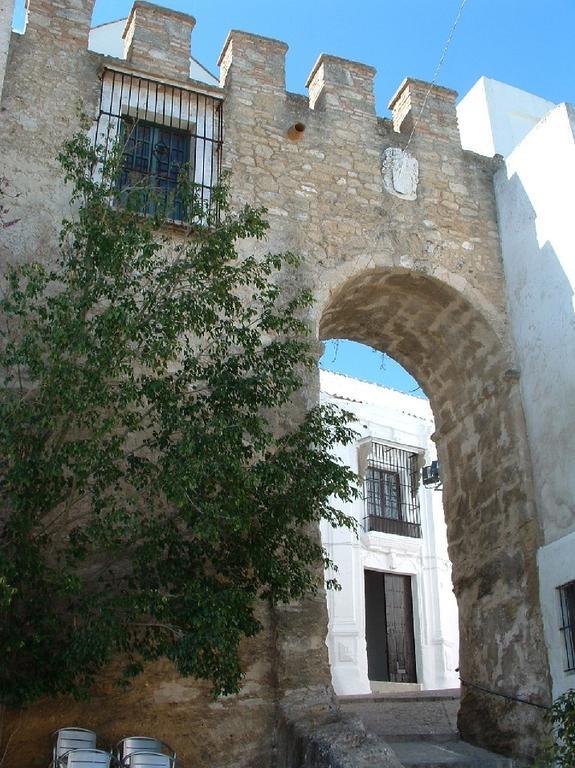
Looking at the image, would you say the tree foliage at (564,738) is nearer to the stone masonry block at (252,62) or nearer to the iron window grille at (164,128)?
the iron window grille at (164,128)

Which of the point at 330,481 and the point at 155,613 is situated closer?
the point at 155,613

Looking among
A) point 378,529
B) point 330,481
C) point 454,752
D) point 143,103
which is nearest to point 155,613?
point 330,481

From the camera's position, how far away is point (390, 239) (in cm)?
850

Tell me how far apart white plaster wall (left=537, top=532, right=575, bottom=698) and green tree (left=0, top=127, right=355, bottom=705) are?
6.73 feet

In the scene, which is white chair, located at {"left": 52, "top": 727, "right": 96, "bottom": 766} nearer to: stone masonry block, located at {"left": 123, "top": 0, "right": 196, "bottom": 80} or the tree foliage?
the tree foliage

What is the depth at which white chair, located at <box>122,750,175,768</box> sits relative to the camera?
17.6 feet

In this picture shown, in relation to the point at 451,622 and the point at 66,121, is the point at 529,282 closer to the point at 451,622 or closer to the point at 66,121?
the point at 66,121

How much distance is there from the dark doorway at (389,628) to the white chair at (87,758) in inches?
449

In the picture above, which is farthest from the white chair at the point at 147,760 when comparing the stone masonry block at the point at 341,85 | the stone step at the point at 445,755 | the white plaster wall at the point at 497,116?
the white plaster wall at the point at 497,116

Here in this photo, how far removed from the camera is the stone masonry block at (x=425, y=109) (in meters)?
9.31

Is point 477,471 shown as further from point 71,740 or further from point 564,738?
point 71,740

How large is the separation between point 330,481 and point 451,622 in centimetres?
1188

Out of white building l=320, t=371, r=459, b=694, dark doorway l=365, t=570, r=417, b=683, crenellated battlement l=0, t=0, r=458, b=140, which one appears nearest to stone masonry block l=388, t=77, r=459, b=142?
crenellated battlement l=0, t=0, r=458, b=140

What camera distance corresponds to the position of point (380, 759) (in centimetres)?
513
